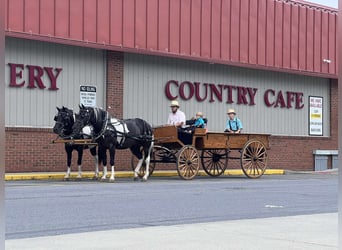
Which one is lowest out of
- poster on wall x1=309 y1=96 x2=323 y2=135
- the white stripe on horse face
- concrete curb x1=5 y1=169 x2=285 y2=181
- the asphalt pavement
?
concrete curb x1=5 y1=169 x2=285 y2=181

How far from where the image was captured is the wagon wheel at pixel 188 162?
63.0 ft

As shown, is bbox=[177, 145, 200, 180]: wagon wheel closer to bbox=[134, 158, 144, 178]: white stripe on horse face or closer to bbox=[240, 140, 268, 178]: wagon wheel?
bbox=[134, 158, 144, 178]: white stripe on horse face

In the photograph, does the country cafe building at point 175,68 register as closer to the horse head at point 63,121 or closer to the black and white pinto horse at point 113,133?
the horse head at point 63,121

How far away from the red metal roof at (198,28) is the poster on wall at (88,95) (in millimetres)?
1536

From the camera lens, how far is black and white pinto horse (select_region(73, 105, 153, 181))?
18078mm

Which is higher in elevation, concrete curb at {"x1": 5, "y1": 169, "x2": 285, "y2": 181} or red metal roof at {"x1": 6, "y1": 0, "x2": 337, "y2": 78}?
red metal roof at {"x1": 6, "y1": 0, "x2": 337, "y2": 78}

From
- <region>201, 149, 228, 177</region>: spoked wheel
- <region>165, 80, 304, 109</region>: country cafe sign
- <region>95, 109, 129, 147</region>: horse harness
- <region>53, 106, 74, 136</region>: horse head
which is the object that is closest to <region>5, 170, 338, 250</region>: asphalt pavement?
<region>95, 109, 129, 147</region>: horse harness

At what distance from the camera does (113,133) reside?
1836 centimetres

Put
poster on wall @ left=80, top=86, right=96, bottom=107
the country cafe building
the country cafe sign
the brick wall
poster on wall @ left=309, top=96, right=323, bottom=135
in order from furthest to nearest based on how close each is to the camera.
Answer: poster on wall @ left=309, top=96, right=323, bottom=135, the country cafe sign, poster on wall @ left=80, top=86, right=96, bottom=107, the country cafe building, the brick wall

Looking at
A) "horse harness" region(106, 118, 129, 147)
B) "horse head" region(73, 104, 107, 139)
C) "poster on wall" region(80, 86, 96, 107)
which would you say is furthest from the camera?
"poster on wall" region(80, 86, 96, 107)

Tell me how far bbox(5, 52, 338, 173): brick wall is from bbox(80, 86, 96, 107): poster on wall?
510 mm

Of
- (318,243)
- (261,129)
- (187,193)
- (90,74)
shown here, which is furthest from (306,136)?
(318,243)

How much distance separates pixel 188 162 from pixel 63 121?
395 centimetres

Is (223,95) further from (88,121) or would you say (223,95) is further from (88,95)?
(88,121)
